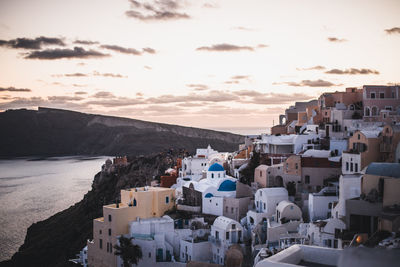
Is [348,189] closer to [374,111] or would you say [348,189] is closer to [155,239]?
[155,239]

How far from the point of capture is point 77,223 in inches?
1623

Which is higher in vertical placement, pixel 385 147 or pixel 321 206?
pixel 385 147

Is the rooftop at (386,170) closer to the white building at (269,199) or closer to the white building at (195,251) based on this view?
the white building at (269,199)

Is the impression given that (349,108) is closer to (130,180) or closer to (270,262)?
(130,180)

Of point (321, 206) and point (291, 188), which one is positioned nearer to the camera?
point (321, 206)

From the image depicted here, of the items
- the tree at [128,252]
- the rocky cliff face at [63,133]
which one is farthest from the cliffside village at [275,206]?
the rocky cliff face at [63,133]

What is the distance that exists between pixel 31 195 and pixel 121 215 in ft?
172

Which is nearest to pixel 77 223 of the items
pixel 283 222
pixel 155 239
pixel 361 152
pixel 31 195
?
pixel 155 239

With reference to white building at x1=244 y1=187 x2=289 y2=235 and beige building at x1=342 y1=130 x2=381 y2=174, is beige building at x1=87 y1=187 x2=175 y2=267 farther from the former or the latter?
beige building at x1=342 y1=130 x2=381 y2=174

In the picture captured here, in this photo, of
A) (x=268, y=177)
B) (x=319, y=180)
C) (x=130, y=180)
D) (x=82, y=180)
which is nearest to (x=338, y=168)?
(x=319, y=180)

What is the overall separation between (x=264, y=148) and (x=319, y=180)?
8.28 m

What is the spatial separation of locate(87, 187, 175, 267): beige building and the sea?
18.9 m

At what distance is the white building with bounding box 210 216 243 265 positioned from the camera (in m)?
19.4

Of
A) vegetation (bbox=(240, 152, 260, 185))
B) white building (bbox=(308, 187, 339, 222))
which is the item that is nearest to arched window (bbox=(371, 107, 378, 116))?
vegetation (bbox=(240, 152, 260, 185))
